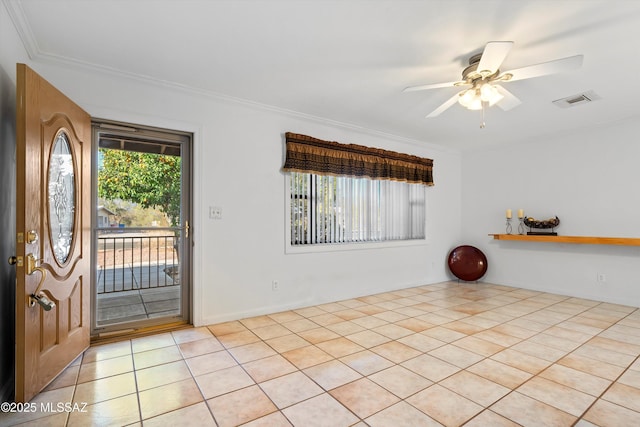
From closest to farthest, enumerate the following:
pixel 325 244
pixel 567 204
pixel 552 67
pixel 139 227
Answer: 1. pixel 552 67
2. pixel 139 227
3. pixel 325 244
4. pixel 567 204

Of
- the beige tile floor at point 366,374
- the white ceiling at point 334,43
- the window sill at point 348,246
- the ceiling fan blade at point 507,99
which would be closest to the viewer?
the beige tile floor at point 366,374

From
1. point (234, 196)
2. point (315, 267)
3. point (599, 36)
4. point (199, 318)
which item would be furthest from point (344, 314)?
point (599, 36)

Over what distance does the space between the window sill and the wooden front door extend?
208 centimetres

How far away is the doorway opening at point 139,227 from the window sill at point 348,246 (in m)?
1.29

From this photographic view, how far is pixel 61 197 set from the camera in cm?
233

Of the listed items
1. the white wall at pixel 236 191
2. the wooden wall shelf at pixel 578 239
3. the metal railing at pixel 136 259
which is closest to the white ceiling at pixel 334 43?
the white wall at pixel 236 191

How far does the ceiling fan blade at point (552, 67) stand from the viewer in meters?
2.01

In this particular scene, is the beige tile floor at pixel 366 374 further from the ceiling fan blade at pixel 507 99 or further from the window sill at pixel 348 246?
the ceiling fan blade at pixel 507 99

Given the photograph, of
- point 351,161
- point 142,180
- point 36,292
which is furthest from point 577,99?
point 36,292

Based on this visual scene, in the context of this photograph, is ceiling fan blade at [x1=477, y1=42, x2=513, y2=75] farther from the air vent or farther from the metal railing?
the metal railing

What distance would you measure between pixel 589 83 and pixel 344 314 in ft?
11.3

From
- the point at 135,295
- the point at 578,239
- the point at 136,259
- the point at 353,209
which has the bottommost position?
the point at 135,295

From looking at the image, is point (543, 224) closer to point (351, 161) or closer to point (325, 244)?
point (351, 161)

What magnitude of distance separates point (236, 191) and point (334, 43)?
1.87 m
